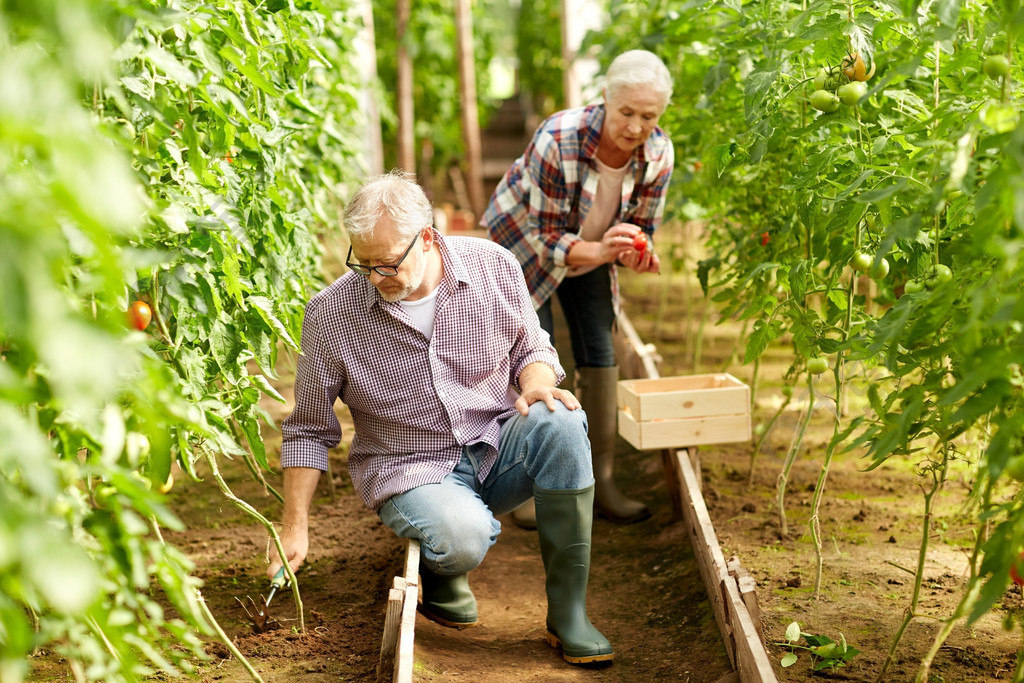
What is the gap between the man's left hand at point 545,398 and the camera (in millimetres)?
2240

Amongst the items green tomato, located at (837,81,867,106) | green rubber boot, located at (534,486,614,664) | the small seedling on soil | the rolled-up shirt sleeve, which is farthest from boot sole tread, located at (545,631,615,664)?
green tomato, located at (837,81,867,106)

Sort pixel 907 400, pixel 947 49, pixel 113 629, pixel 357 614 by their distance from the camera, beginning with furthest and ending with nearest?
pixel 357 614, pixel 947 49, pixel 907 400, pixel 113 629

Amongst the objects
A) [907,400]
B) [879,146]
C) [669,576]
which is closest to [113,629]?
[907,400]

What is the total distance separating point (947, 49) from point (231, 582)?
2.05 m

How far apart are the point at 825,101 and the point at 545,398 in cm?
87

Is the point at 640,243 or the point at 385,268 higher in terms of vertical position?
the point at 385,268

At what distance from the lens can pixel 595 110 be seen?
3.04 metres

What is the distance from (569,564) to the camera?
2234mm

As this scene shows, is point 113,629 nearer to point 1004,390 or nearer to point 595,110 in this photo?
point 1004,390

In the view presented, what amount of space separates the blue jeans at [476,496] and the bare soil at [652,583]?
220mm

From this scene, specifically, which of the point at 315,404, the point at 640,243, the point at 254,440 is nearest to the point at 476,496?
the point at 315,404

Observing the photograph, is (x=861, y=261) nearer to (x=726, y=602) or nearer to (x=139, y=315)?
(x=726, y=602)

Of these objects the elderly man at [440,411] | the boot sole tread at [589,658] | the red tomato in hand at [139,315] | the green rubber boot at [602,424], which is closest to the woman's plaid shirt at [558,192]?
the green rubber boot at [602,424]

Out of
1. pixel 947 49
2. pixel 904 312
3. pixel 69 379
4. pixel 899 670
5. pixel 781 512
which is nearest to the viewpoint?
pixel 69 379
